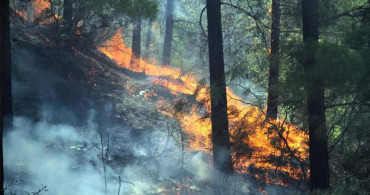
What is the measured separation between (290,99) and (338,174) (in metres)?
4.04

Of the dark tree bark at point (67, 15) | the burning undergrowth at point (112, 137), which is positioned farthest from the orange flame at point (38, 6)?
the dark tree bark at point (67, 15)

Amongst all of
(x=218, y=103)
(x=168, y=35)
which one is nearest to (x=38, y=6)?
(x=218, y=103)

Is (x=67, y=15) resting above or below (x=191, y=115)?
above

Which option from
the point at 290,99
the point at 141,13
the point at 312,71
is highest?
the point at 141,13

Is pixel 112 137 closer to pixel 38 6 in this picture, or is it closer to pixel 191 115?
pixel 191 115

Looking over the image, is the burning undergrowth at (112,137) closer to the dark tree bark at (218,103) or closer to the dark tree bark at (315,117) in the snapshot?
the dark tree bark at (218,103)

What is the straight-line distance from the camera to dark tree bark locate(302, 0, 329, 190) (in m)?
9.41

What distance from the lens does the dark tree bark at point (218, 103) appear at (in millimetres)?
11516

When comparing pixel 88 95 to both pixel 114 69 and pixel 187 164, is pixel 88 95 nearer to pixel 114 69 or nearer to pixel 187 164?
pixel 114 69

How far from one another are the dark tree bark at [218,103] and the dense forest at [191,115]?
0.10ft

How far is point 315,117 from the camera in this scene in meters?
9.65

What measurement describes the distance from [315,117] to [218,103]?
292cm

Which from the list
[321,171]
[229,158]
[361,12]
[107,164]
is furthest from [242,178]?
[361,12]

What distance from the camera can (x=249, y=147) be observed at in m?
11.3
